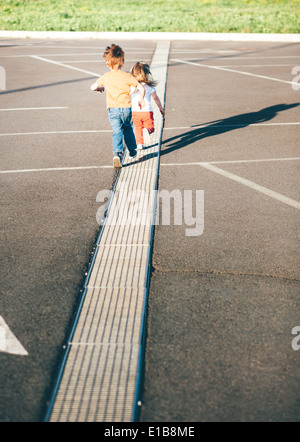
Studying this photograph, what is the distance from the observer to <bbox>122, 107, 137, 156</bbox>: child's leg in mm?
6582

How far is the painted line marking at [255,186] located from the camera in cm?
573

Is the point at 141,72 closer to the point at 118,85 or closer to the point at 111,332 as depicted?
the point at 118,85

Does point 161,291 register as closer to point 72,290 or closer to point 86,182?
point 72,290

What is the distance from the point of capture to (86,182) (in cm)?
639

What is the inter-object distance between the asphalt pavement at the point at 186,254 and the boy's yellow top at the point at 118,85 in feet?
3.27

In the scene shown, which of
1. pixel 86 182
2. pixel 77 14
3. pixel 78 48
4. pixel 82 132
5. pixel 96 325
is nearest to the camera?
pixel 96 325

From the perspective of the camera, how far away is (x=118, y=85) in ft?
21.1

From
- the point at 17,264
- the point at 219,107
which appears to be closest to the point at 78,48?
the point at 219,107

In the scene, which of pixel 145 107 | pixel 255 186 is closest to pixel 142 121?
pixel 145 107

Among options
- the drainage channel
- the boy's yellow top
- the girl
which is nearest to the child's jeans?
the girl

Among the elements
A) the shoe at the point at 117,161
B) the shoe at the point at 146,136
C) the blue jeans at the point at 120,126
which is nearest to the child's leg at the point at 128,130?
the blue jeans at the point at 120,126

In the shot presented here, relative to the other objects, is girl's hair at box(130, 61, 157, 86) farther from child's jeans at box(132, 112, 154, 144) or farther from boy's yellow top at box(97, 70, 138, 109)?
child's jeans at box(132, 112, 154, 144)

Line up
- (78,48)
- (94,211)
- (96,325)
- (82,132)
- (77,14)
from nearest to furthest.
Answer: (96,325) < (94,211) < (82,132) < (78,48) < (77,14)
